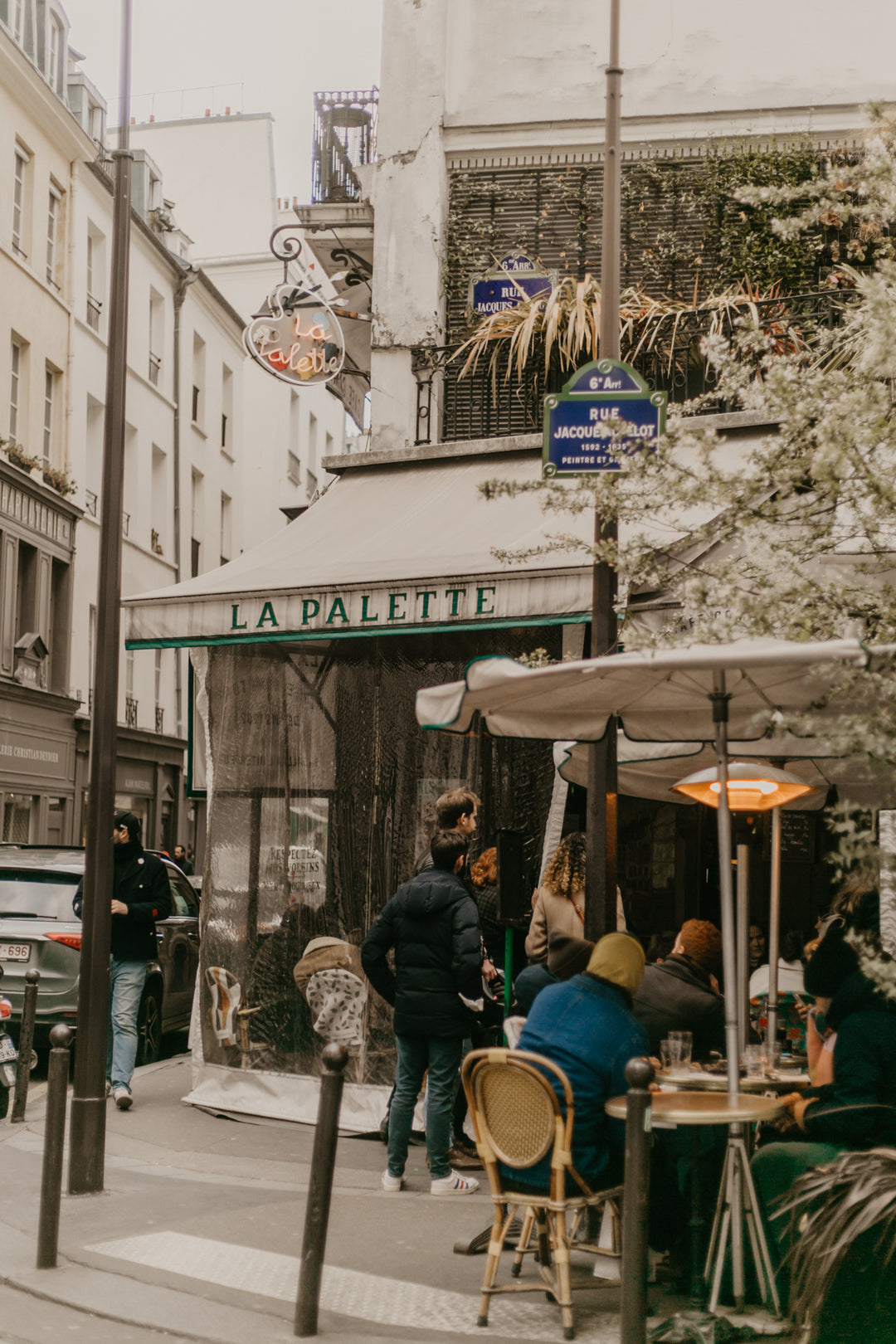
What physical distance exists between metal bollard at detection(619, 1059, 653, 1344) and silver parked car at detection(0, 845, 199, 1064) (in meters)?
6.17

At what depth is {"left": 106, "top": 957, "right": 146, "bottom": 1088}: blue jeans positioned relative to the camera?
9.98 meters

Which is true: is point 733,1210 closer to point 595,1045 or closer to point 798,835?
point 595,1045

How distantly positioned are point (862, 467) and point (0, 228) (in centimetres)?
2294

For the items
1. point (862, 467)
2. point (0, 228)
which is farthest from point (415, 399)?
point (0, 228)

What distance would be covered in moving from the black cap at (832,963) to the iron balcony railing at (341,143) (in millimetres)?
10865

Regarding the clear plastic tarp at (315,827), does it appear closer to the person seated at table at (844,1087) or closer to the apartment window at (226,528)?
the person seated at table at (844,1087)

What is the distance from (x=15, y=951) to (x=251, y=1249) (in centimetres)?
522

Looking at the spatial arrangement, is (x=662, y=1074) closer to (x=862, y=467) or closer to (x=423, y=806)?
(x=862, y=467)

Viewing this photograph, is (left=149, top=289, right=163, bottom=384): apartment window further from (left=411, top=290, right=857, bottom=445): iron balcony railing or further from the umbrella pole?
the umbrella pole

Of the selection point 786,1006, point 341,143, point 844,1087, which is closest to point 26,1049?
point 786,1006

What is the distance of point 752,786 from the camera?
7.92m

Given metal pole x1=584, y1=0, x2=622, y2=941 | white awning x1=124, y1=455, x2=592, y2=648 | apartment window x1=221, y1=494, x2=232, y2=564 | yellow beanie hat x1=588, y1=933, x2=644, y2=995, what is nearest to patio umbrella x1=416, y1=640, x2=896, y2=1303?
metal pole x1=584, y1=0, x2=622, y2=941

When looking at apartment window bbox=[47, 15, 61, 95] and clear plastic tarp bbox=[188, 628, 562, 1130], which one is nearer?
clear plastic tarp bbox=[188, 628, 562, 1130]

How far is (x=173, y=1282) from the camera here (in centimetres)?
606
